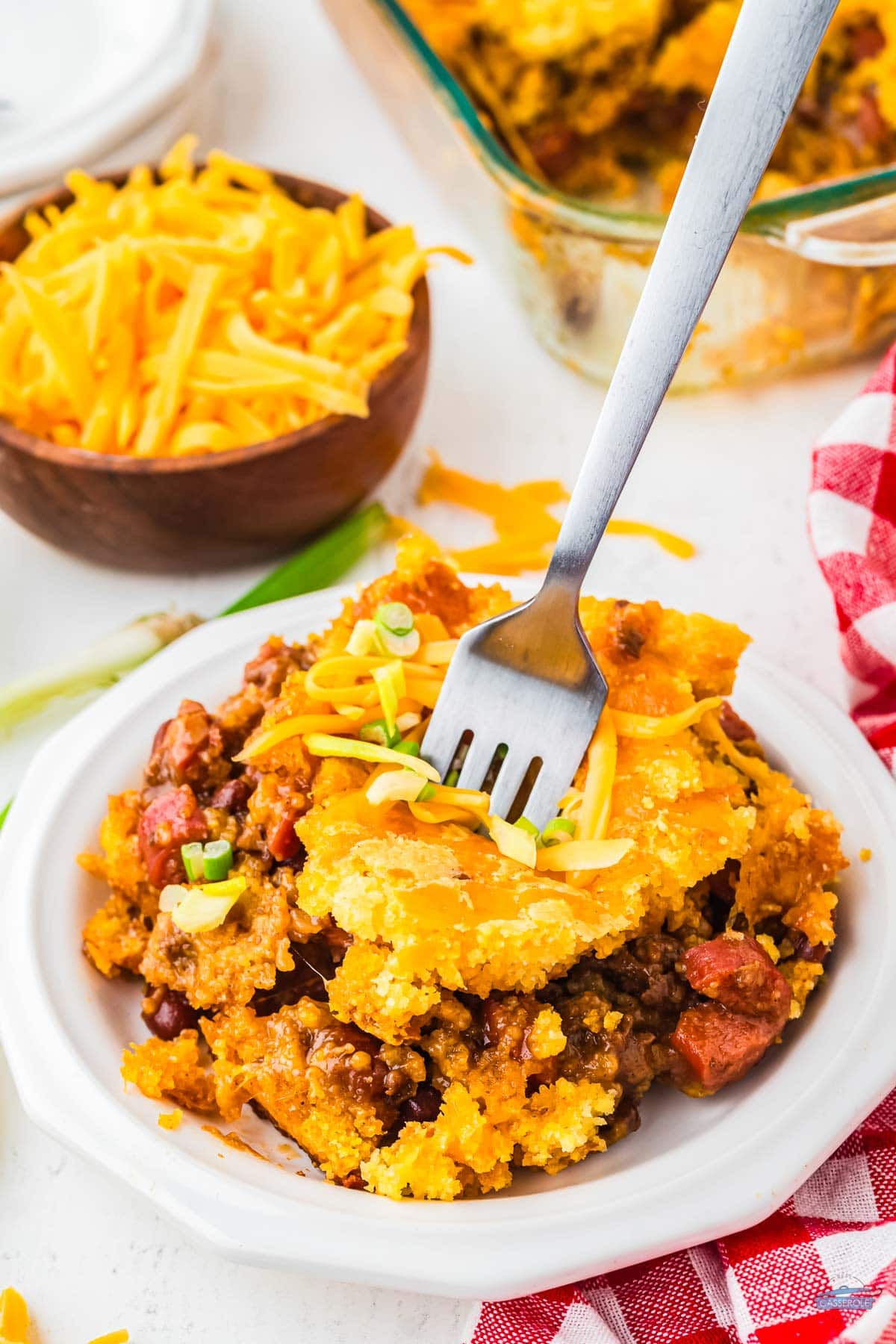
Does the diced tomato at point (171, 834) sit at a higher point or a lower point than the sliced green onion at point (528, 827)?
lower

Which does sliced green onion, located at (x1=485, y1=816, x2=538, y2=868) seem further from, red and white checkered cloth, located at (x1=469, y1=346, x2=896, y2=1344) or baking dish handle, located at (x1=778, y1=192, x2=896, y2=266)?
baking dish handle, located at (x1=778, y1=192, x2=896, y2=266)

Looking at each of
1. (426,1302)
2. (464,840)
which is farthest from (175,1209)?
(464,840)

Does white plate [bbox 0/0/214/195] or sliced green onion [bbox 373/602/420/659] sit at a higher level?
sliced green onion [bbox 373/602/420/659]

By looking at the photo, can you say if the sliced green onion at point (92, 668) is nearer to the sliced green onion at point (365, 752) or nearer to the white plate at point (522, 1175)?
the white plate at point (522, 1175)

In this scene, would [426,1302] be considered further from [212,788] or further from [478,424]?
[478,424]

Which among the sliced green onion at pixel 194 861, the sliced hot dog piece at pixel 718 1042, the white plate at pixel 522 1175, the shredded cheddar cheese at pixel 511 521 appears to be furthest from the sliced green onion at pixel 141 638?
the sliced hot dog piece at pixel 718 1042

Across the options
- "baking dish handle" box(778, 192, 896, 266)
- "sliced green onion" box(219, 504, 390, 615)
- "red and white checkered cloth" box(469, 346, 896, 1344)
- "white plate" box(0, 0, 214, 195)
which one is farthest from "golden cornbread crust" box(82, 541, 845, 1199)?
"white plate" box(0, 0, 214, 195)
